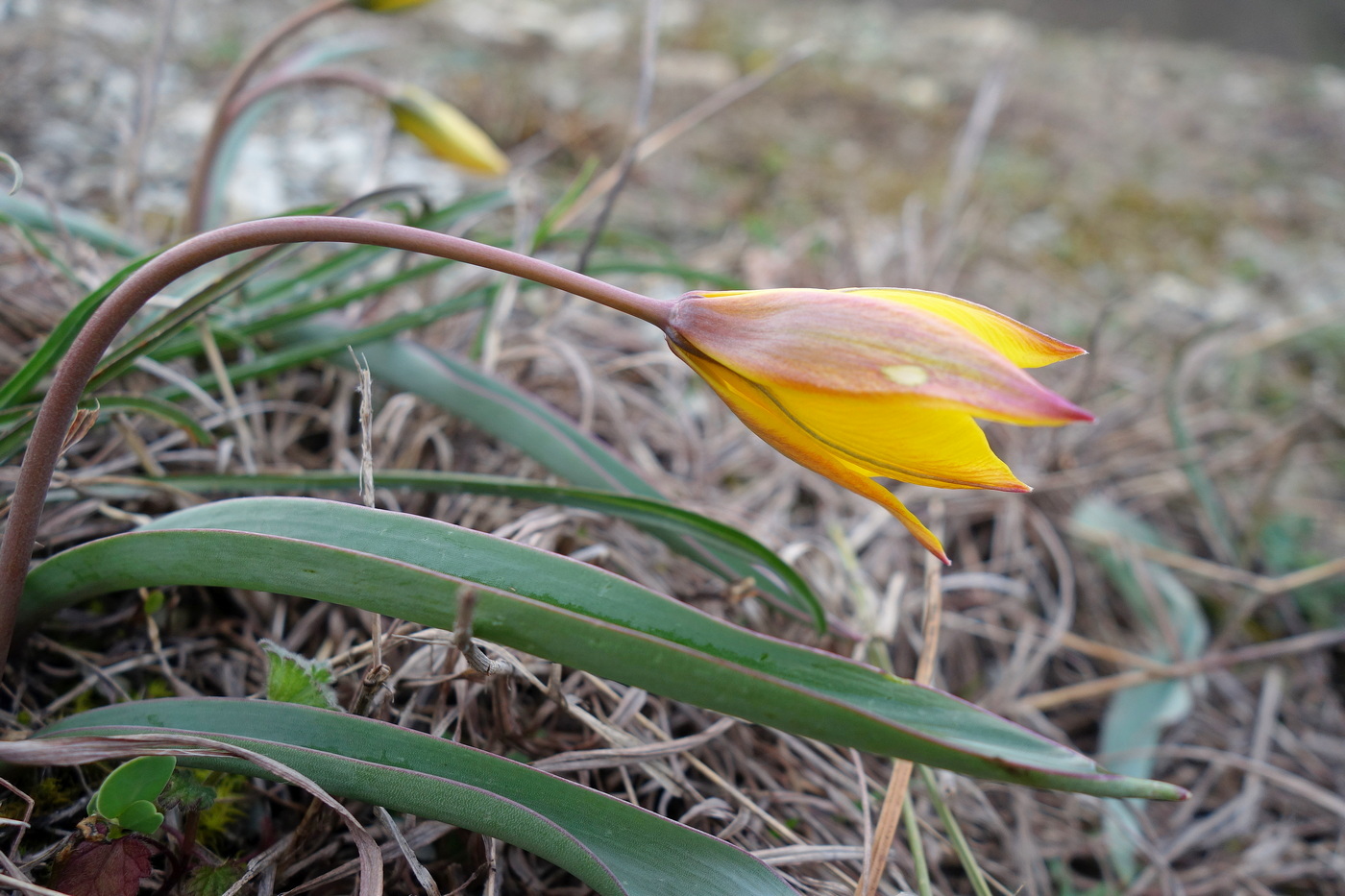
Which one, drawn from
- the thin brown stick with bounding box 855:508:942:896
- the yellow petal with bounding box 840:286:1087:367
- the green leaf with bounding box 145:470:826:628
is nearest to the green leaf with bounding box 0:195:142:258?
the green leaf with bounding box 145:470:826:628

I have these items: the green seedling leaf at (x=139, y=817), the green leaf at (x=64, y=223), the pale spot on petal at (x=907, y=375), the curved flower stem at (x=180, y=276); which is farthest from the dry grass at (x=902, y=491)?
the pale spot on petal at (x=907, y=375)

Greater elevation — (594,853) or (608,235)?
(608,235)

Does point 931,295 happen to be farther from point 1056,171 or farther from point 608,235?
point 1056,171

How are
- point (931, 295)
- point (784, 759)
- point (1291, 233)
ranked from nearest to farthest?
point (931, 295) < point (784, 759) < point (1291, 233)

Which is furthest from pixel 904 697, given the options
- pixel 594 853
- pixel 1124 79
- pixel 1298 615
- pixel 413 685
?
pixel 1124 79

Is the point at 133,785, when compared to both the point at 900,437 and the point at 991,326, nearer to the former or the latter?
the point at 900,437

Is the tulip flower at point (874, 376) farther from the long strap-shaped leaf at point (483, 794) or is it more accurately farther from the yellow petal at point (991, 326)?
the long strap-shaped leaf at point (483, 794)

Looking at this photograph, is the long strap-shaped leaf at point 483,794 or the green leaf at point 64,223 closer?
the long strap-shaped leaf at point 483,794

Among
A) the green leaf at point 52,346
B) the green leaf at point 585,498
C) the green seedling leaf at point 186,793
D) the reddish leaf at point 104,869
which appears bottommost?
the reddish leaf at point 104,869
